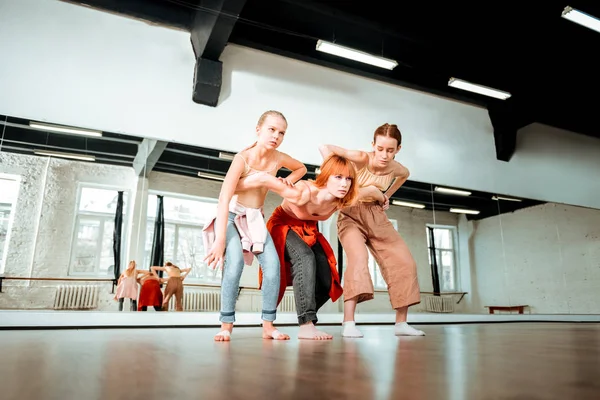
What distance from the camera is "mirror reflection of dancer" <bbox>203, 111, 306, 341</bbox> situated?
2146 mm

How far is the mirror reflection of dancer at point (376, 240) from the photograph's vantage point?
2438mm

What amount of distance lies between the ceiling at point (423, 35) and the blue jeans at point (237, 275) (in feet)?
9.06

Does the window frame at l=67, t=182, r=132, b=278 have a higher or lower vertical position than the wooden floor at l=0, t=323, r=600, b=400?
higher

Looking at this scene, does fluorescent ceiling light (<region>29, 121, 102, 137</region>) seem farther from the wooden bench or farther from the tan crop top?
the wooden bench

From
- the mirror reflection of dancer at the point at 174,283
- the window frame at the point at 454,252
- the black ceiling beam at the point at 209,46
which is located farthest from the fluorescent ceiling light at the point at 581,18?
the mirror reflection of dancer at the point at 174,283

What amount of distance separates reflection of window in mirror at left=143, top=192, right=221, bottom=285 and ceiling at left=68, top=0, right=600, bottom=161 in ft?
3.79

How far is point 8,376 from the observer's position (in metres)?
0.87

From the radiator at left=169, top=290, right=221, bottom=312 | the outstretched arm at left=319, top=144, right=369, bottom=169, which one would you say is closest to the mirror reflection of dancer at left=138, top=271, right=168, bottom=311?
the radiator at left=169, top=290, right=221, bottom=312

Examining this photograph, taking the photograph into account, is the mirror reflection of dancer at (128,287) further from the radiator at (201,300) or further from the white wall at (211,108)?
the white wall at (211,108)

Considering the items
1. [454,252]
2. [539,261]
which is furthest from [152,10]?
[539,261]

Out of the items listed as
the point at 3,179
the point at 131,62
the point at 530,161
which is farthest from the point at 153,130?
the point at 530,161

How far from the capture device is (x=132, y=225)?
156 inches

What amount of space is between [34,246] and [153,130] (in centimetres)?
152

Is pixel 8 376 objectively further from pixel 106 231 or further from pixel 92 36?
pixel 92 36
